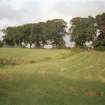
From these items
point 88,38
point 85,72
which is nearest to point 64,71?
point 85,72

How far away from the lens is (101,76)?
1401 inches

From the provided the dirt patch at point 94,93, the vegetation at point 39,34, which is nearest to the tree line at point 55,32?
the vegetation at point 39,34

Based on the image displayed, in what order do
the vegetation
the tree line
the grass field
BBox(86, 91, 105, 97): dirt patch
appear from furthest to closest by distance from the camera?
the vegetation < the tree line < BBox(86, 91, 105, 97): dirt patch < the grass field

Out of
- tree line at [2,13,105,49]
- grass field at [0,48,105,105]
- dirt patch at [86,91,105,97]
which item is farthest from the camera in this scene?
tree line at [2,13,105,49]


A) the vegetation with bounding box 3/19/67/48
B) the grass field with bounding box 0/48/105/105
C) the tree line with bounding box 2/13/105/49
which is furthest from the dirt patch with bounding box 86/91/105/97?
the vegetation with bounding box 3/19/67/48

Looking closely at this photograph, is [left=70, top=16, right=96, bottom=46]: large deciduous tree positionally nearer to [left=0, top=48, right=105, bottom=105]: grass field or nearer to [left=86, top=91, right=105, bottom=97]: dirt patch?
[left=0, top=48, right=105, bottom=105]: grass field

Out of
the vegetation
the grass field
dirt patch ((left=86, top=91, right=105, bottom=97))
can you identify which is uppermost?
the vegetation

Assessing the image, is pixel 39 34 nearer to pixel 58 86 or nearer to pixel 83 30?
pixel 83 30

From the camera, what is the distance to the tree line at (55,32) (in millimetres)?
87312

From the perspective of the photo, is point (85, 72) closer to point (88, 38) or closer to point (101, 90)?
point (101, 90)

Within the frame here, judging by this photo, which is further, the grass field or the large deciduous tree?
the large deciduous tree

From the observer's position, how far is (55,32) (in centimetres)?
Result: 9925

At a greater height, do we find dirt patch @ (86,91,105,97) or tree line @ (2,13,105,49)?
tree line @ (2,13,105,49)

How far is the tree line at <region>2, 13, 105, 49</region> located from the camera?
3438 inches
